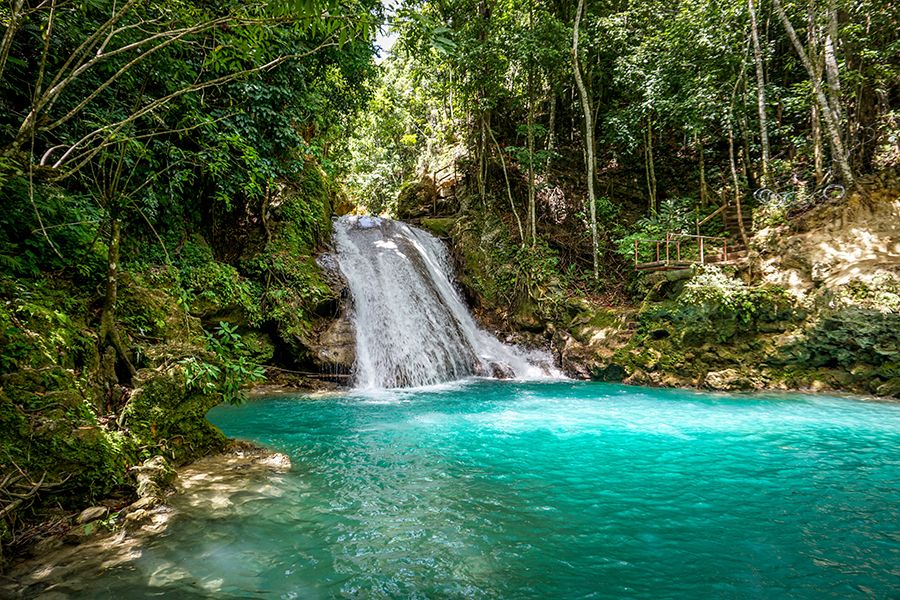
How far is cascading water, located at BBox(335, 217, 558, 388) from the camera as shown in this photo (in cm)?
1118

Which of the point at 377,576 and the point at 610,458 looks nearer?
the point at 377,576

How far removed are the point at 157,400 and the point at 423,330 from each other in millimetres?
7857

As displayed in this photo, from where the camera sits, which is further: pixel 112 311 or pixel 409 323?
pixel 409 323

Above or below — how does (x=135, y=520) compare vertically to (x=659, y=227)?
below

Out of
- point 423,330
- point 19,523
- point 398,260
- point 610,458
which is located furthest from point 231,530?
point 398,260

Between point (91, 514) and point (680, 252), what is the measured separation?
1404cm

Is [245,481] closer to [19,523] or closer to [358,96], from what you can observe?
[19,523]

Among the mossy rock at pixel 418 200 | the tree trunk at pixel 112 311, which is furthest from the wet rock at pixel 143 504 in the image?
the mossy rock at pixel 418 200

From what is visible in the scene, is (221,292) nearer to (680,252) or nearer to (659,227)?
(659,227)

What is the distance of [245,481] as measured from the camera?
4520 mm

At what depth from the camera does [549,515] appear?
3998 mm

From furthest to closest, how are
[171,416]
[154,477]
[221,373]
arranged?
[221,373], [171,416], [154,477]

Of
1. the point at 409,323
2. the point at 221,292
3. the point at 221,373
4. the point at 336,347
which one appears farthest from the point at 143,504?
the point at 409,323

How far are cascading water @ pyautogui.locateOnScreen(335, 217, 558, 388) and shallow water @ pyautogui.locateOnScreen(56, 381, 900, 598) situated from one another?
3.81 metres
